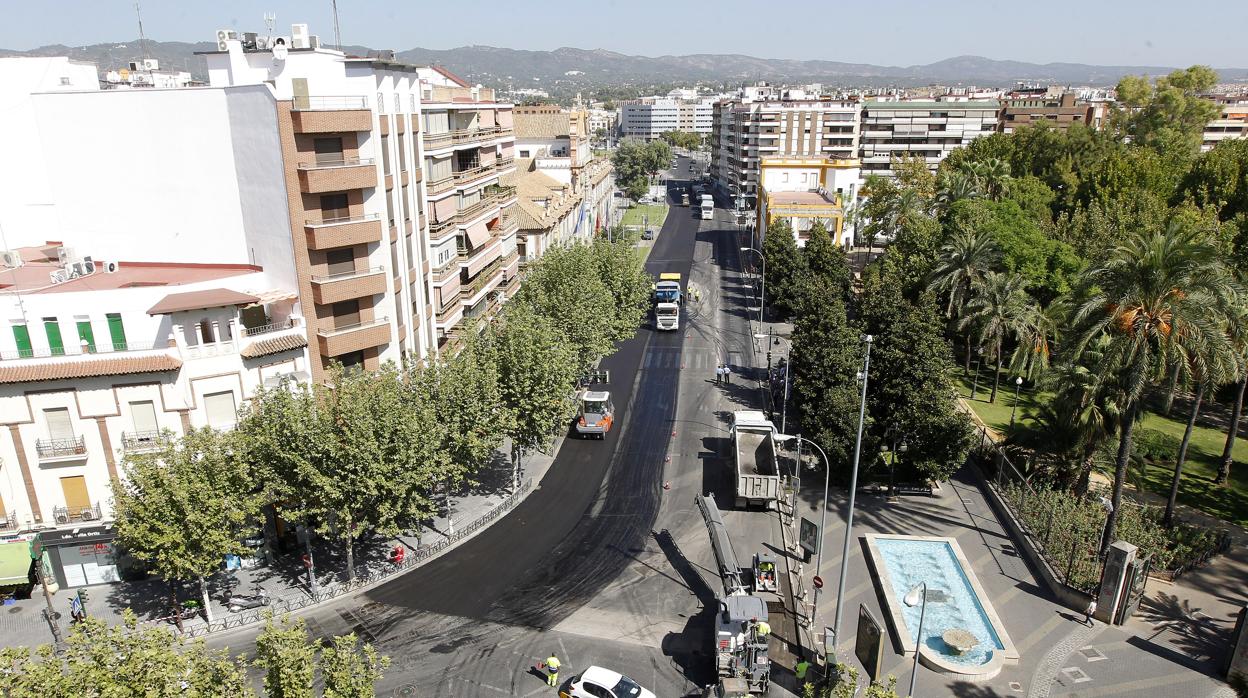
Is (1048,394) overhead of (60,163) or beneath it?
beneath

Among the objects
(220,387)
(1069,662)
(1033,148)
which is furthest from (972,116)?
(220,387)

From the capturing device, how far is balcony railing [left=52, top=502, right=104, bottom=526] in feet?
101

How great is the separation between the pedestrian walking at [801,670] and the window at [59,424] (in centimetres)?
3048

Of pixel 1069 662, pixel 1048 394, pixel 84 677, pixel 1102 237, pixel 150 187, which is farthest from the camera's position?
pixel 1102 237

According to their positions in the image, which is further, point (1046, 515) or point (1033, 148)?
point (1033, 148)

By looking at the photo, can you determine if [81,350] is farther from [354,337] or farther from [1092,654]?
[1092,654]

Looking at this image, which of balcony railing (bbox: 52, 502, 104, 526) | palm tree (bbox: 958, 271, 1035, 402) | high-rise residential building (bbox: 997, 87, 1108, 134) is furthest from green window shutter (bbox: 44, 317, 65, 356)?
high-rise residential building (bbox: 997, 87, 1108, 134)

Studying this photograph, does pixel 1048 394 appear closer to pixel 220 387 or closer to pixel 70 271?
pixel 220 387

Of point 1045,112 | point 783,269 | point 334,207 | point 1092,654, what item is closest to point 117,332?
point 334,207

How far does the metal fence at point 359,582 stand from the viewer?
29.1m

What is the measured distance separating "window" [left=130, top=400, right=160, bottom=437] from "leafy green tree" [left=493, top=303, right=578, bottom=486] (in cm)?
1547

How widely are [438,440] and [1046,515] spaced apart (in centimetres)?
2822

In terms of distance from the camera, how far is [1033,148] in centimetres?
9825

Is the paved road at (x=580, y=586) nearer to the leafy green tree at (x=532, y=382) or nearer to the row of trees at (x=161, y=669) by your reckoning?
the leafy green tree at (x=532, y=382)
